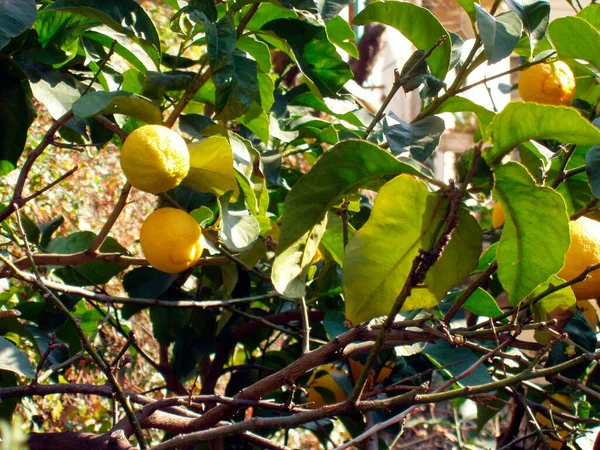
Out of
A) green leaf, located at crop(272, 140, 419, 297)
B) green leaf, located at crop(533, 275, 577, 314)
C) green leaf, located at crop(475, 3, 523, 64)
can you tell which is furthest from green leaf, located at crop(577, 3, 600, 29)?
green leaf, located at crop(272, 140, 419, 297)

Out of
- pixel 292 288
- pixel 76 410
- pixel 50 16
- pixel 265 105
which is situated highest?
pixel 50 16

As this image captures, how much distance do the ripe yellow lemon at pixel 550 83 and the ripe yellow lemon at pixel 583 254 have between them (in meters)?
0.18

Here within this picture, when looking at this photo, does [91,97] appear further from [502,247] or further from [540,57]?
[540,57]

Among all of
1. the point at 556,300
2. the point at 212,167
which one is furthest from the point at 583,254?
the point at 212,167

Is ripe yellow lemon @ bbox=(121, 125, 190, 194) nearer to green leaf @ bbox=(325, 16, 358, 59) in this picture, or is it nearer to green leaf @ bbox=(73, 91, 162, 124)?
green leaf @ bbox=(73, 91, 162, 124)

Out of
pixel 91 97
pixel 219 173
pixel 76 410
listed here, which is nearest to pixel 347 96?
pixel 219 173

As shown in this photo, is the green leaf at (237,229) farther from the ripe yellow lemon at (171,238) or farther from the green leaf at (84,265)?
the green leaf at (84,265)

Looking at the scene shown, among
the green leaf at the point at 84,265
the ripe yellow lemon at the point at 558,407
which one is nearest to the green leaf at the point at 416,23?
the green leaf at the point at 84,265

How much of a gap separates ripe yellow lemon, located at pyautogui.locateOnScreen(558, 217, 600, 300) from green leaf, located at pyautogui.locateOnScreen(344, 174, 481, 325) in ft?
0.59

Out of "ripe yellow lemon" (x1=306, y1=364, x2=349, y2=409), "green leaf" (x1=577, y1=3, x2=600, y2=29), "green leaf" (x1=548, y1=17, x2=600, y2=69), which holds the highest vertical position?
"green leaf" (x1=577, y1=3, x2=600, y2=29)

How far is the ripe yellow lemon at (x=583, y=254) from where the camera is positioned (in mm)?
735

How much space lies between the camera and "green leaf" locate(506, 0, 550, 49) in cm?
75

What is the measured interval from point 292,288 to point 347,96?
54 cm

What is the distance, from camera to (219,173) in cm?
77
